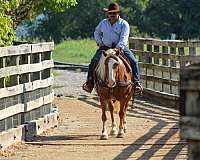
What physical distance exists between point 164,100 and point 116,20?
212 inches

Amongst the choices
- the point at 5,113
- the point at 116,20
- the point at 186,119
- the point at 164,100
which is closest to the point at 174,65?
the point at 164,100

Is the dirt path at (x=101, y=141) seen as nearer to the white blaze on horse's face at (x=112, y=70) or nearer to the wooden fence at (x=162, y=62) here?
the wooden fence at (x=162, y=62)

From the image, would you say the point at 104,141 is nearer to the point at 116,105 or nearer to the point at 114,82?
the point at 114,82

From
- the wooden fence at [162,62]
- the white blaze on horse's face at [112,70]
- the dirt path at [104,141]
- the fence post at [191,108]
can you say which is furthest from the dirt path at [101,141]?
the fence post at [191,108]

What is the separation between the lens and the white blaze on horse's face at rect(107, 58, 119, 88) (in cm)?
1098

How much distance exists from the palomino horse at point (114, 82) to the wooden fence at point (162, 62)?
3.90 meters

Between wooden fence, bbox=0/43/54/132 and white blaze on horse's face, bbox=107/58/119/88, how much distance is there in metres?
1.35

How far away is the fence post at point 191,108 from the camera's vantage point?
3521mm

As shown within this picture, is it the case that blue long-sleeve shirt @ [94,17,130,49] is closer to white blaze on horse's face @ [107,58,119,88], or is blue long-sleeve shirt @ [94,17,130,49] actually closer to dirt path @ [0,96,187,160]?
white blaze on horse's face @ [107,58,119,88]

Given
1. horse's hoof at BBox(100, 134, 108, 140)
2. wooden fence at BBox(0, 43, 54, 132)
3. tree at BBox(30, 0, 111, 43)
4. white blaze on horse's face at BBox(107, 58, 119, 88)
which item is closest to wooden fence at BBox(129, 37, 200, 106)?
wooden fence at BBox(0, 43, 54, 132)

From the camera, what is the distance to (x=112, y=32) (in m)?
11.8

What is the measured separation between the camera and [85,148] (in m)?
10.3

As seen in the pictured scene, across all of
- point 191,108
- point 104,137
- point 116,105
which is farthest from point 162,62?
point 191,108

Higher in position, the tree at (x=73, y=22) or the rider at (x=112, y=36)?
the rider at (x=112, y=36)
